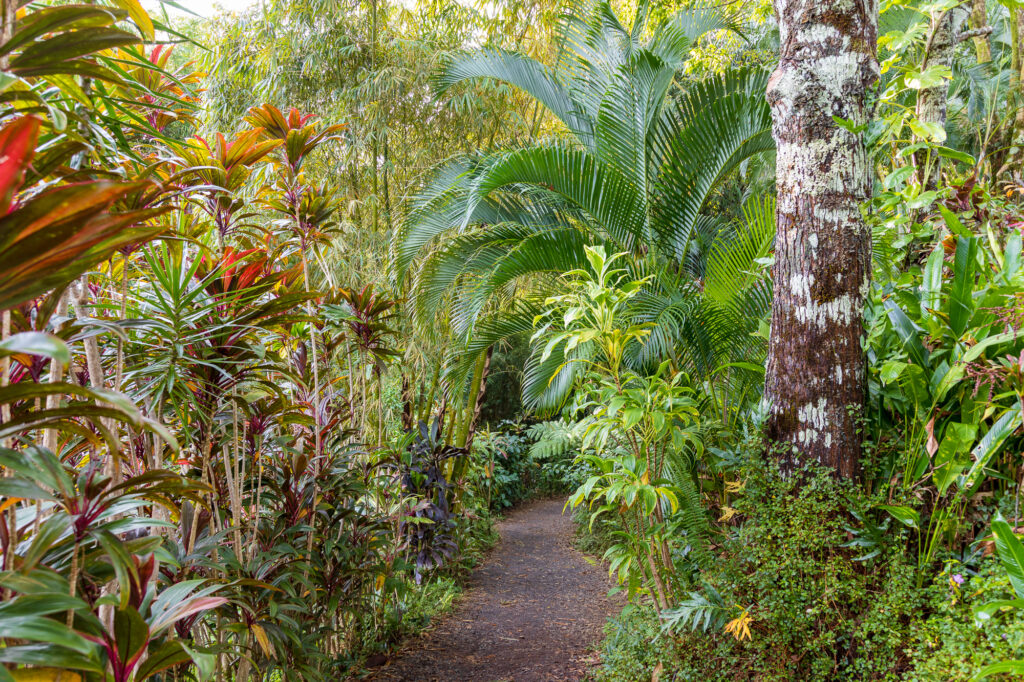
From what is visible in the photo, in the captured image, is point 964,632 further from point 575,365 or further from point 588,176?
point 588,176

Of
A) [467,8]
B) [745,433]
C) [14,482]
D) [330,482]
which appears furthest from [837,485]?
[467,8]

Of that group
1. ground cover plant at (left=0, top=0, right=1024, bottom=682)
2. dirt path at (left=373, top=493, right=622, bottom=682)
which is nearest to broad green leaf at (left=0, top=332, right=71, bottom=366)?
ground cover plant at (left=0, top=0, right=1024, bottom=682)

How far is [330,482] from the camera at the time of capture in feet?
7.38

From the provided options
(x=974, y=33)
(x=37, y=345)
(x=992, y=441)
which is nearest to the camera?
(x=37, y=345)

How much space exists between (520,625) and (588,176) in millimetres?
2691

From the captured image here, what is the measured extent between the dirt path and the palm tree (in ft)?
4.43

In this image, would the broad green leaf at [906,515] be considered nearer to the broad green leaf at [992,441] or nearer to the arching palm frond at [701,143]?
the broad green leaf at [992,441]

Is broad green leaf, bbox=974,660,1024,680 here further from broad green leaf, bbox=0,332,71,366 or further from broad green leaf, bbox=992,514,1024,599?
broad green leaf, bbox=0,332,71,366

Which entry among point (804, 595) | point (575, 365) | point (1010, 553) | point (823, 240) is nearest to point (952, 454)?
point (1010, 553)

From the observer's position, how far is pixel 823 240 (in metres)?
2.14

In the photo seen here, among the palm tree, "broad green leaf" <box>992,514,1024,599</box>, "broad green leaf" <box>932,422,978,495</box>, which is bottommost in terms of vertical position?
"broad green leaf" <box>992,514,1024,599</box>

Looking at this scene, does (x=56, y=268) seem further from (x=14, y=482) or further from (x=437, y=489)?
(x=437, y=489)

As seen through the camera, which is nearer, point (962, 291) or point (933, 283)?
point (962, 291)

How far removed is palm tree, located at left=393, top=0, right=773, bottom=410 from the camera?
3.16m
